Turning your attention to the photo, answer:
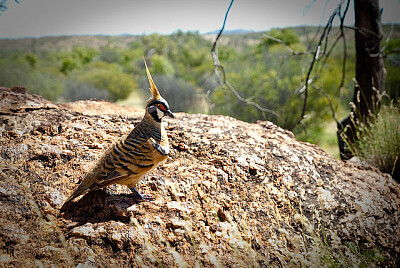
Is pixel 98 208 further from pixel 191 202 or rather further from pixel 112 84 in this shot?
pixel 112 84

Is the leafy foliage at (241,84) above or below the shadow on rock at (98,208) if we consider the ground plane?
above

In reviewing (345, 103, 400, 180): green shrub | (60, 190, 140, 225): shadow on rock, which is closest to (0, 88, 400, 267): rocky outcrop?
(60, 190, 140, 225): shadow on rock

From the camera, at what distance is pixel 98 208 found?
1810mm

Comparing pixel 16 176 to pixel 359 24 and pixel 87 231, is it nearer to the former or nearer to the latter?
pixel 87 231

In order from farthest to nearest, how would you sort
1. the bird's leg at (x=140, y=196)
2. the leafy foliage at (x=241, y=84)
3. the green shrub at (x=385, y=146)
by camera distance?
the leafy foliage at (x=241, y=84) → the green shrub at (x=385, y=146) → the bird's leg at (x=140, y=196)

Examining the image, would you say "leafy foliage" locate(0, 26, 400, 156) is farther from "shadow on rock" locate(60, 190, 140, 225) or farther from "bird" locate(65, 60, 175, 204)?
"shadow on rock" locate(60, 190, 140, 225)

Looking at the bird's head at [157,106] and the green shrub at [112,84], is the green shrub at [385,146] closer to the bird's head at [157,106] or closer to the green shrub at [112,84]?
the bird's head at [157,106]

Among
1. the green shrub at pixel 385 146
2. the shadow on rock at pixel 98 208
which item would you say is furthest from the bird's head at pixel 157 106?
the green shrub at pixel 385 146

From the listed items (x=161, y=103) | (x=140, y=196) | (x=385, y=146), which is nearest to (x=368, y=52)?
(x=385, y=146)

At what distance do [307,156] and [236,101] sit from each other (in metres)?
5.03

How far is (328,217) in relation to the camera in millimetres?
2154

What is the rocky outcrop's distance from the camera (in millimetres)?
1572

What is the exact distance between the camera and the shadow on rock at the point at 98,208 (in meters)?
1.71

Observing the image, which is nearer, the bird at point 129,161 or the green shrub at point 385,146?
the bird at point 129,161
